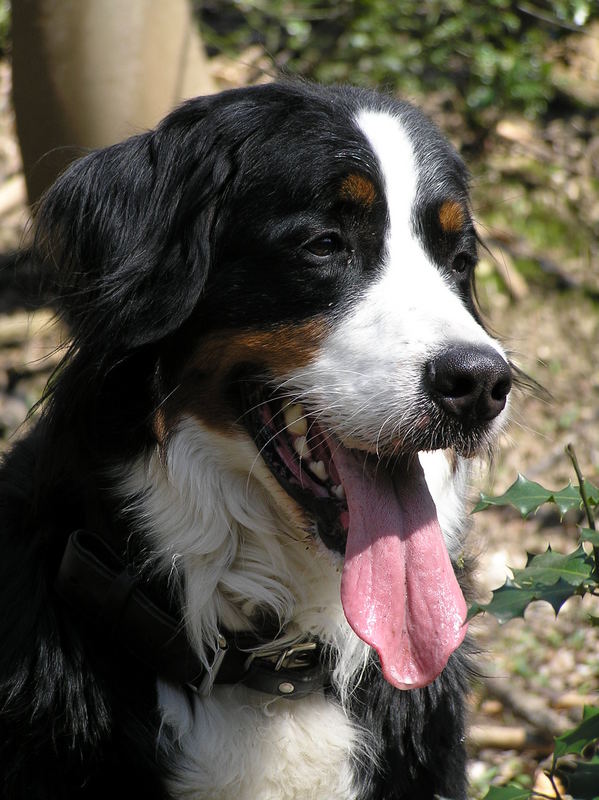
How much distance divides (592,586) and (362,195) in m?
1.10

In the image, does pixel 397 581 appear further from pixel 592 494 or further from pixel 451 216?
pixel 451 216

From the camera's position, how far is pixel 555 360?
18.1 ft

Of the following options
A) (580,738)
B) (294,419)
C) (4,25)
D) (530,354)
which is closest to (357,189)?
(294,419)

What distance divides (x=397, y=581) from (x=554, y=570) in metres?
0.68

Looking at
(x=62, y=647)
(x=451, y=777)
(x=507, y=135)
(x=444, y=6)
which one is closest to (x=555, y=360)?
(x=507, y=135)

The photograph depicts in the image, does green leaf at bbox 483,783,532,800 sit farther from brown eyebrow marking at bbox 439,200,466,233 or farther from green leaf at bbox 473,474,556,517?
brown eyebrow marking at bbox 439,200,466,233

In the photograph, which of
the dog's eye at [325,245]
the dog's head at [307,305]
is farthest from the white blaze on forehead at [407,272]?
the dog's eye at [325,245]

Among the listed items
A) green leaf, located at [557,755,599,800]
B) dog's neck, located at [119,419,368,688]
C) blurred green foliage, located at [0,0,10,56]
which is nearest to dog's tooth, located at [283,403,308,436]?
dog's neck, located at [119,419,368,688]

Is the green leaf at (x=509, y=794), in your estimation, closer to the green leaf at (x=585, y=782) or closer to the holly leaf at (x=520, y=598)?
the green leaf at (x=585, y=782)

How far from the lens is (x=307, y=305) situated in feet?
8.10

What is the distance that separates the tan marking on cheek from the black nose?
32 centimetres

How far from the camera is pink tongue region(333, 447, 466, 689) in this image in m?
2.34

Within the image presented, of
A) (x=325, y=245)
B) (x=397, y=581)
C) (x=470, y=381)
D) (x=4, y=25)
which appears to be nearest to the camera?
(x=470, y=381)

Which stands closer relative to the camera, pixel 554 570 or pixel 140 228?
pixel 554 570
